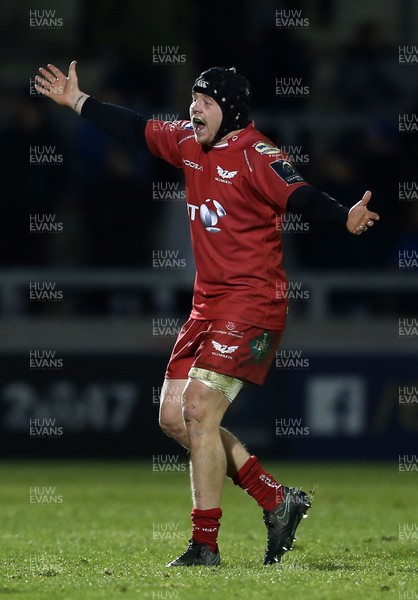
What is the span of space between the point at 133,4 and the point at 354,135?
A: 460 cm

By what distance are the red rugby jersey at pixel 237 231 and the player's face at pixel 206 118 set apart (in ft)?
0.30

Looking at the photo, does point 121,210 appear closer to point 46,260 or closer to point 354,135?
point 46,260

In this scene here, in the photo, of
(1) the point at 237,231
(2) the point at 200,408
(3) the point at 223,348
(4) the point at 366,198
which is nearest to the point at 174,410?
(2) the point at 200,408

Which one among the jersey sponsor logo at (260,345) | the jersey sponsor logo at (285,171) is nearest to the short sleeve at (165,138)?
the jersey sponsor logo at (285,171)

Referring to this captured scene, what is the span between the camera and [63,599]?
6.38 m

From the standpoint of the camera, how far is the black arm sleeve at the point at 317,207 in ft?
23.4

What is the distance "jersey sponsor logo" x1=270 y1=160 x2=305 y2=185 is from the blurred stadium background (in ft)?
21.1

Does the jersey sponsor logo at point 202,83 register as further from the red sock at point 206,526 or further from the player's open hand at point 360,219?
the red sock at point 206,526

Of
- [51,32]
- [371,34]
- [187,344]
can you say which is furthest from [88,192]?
[187,344]

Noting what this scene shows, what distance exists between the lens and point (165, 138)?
8.01m

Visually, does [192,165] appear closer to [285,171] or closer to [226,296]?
[285,171]

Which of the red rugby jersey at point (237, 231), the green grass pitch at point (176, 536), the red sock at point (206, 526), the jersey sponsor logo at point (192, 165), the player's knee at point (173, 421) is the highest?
the jersey sponsor logo at point (192, 165)

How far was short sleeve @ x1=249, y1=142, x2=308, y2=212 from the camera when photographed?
7.37 metres

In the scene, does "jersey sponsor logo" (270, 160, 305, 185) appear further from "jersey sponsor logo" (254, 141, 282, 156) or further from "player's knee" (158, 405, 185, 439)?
"player's knee" (158, 405, 185, 439)
